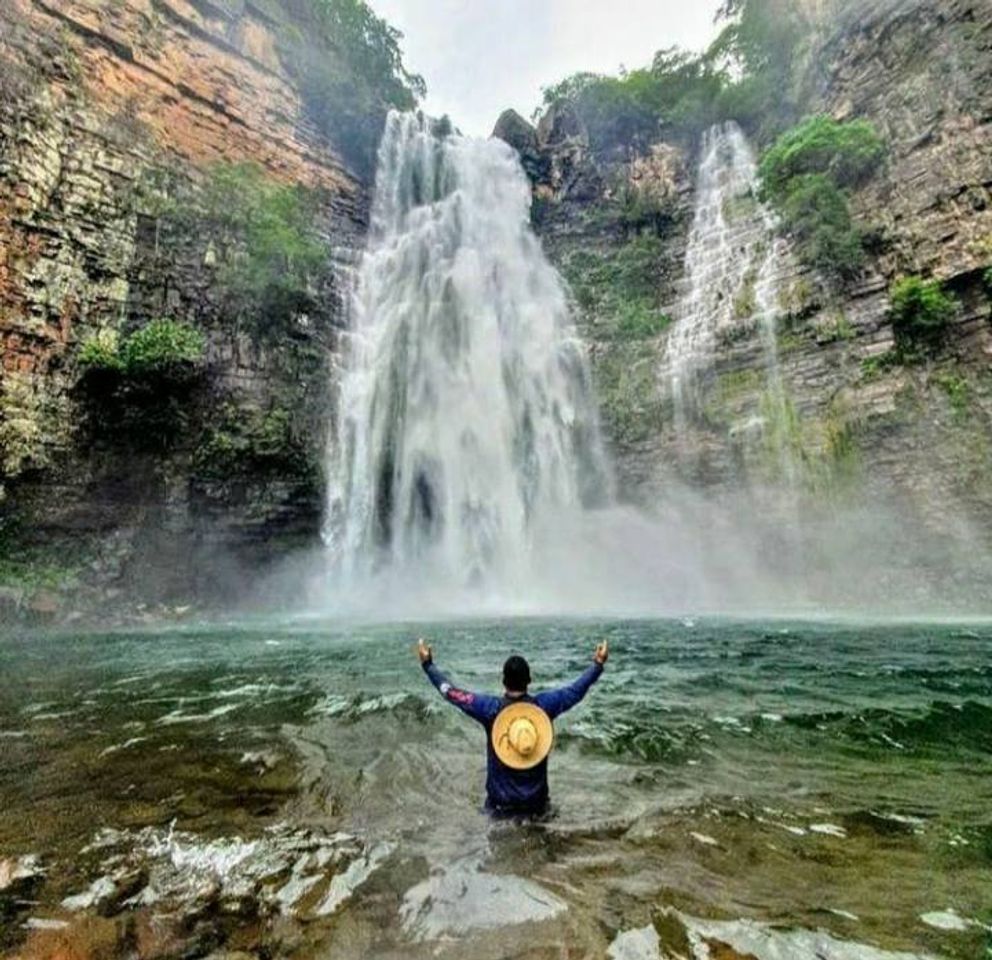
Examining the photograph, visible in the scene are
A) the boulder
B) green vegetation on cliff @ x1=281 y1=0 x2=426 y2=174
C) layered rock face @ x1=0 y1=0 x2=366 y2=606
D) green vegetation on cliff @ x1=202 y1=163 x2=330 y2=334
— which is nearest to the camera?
layered rock face @ x1=0 y1=0 x2=366 y2=606

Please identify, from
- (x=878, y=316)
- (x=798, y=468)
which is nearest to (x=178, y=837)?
(x=798, y=468)

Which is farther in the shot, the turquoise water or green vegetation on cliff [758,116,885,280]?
green vegetation on cliff [758,116,885,280]

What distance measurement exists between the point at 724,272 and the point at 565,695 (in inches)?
808

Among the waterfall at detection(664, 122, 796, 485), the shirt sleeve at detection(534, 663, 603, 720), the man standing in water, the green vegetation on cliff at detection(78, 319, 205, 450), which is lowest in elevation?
the man standing in water

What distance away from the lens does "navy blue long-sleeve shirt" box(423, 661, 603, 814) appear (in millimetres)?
3266

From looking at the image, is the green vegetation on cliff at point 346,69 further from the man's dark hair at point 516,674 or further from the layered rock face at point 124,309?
the man's dark hair at point 516,674

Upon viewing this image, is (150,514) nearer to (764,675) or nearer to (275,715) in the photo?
(275,715)

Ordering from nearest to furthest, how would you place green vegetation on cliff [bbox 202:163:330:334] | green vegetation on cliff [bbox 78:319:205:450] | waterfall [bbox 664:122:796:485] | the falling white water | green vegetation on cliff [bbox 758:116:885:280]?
green vegetation on cliff [bbox 78:319:205:450], green vegetation on cliff [bbox 758:116:885:280], waterfall [bbox 664:122:796:485], green vegetation on cliff [bbox 202:163:330:334], the falling white water

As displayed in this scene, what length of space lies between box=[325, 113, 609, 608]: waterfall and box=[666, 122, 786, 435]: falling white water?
3.44 m

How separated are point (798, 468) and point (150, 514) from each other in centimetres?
1778

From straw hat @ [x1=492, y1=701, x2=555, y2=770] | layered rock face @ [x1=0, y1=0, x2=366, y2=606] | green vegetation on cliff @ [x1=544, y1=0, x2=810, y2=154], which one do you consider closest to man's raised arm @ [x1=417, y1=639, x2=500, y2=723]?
straw hat @ [x1=492, y1=701, x2=555, y2=770]

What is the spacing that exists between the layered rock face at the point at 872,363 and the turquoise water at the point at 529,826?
10623 mm

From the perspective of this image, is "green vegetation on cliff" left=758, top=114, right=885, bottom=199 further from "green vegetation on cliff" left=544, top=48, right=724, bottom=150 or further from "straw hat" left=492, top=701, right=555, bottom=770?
"straw hat" left=492, top=701, right=555, bottom=770

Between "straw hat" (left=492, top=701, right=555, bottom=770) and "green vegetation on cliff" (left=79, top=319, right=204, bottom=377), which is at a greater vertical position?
"green vegetation on cliff" (left=79, top=319, right=204, bottom=377)
